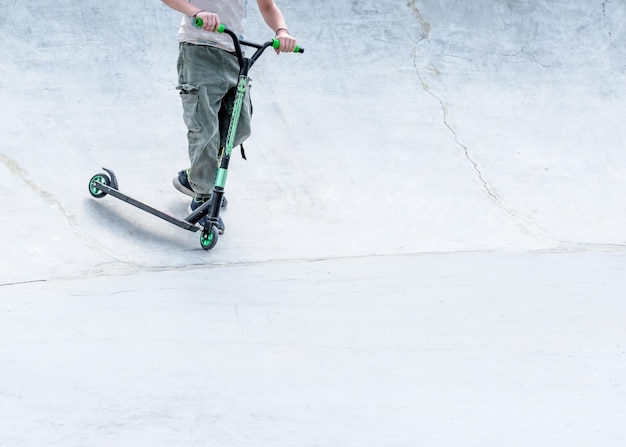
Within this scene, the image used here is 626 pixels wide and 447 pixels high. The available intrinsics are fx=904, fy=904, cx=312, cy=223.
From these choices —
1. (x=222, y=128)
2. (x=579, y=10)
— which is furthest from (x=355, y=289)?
(x=579, y=10)

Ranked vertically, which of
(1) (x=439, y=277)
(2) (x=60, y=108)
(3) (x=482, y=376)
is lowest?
(2) (x=60, y=108)

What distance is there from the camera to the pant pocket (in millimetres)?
3945

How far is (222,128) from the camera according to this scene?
4.25m

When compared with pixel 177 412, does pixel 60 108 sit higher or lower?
lower

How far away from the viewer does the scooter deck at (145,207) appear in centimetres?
398

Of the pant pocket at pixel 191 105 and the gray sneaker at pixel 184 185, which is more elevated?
the pant pocket at pixel 191 105

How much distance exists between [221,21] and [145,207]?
89cm

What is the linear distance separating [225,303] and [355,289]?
52 cm

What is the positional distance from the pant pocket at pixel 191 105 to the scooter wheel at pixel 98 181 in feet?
1.66

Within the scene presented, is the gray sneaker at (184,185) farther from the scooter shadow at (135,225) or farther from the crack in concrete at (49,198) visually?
the crack in concrete at (49,198)

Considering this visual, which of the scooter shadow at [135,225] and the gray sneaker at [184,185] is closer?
the scooter shadow at [135,225]

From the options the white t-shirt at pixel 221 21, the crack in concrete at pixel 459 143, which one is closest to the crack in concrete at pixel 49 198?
the white t-shirt at pixel 221 21

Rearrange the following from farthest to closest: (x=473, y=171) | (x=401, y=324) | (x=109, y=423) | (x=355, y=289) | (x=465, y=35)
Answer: (x=465, y=35)
(x=473, y=171)
(x=355, y=289)
(x=401, y=324)
(x=109, y=423)

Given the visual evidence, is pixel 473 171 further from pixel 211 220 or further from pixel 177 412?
pixel 177 412
